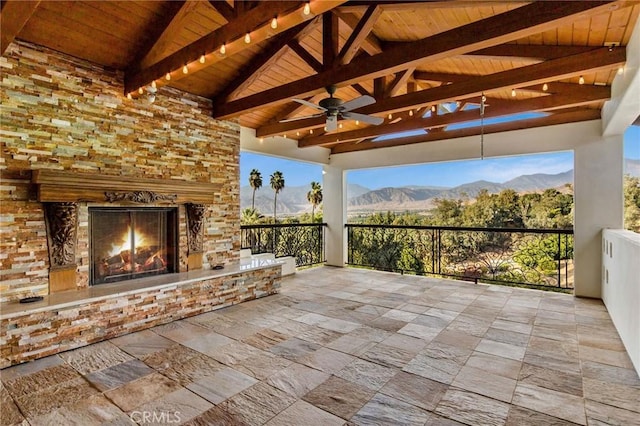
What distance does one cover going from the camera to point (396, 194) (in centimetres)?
1151

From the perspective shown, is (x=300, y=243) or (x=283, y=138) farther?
(x=300, y=243)

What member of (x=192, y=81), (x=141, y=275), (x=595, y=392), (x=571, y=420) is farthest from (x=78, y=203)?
(x=595, y=392)

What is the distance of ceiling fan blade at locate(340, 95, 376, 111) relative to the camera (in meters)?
3.65

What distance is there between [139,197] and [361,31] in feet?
10.9

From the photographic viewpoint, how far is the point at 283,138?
7051mm

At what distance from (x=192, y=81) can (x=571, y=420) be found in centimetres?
538

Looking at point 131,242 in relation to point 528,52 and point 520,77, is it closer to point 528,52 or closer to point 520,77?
point 520,77

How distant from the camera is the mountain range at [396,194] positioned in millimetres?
8688

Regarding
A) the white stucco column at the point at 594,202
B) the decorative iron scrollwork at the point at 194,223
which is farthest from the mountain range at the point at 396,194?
the decorative iron scrollwork at the point at 194,223

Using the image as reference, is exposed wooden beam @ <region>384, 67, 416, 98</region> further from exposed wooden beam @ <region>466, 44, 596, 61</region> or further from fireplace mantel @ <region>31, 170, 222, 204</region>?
fireplace mantel @ <region>31, 170, 222, 204</region>

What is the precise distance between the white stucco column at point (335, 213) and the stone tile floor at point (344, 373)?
3.63 m

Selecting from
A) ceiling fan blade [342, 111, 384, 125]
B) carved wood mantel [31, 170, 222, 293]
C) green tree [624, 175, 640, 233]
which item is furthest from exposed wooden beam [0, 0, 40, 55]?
green tree [624, 175, 640, 233]

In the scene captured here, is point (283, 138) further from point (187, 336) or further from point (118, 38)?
point (187, 336)

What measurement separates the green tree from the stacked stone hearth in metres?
5.72
